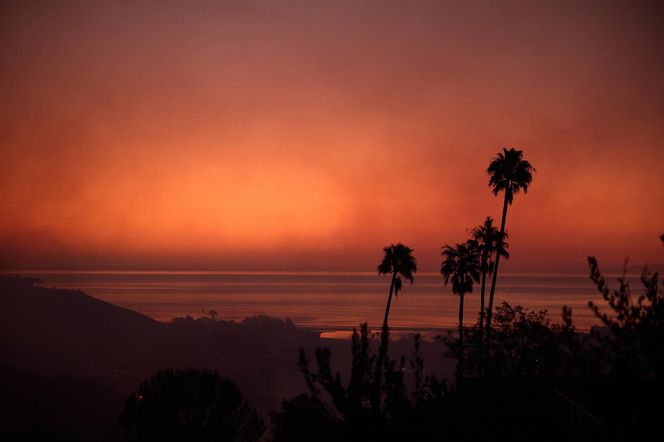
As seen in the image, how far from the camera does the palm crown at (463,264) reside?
51.2 metres

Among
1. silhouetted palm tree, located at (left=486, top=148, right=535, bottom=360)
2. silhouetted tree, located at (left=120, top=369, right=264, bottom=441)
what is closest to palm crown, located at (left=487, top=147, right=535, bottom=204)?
silhouetted palm tree, located at (left=486, top=148, right=535, bottom=360)

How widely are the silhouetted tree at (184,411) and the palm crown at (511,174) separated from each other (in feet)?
93.5

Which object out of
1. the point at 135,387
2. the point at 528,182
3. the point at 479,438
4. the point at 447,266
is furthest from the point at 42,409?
the point at 479,438

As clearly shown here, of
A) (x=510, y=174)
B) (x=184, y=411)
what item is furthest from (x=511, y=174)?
(x=184, y=411)

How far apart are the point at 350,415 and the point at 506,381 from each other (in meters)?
22.6

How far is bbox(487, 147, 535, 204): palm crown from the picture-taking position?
4744cm

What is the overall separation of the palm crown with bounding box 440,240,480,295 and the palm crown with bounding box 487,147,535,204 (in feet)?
19.7

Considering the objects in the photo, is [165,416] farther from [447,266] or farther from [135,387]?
[135,387]

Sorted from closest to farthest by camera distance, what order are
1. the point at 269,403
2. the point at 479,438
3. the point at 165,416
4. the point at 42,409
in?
the point at 479,438 < the point at 165,416 < the point at 42,409 < the point at 269,403

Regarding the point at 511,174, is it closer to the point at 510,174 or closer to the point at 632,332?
the point at 510,174

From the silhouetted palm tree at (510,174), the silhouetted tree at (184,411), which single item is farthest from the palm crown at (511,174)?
the silhouetted tree at (184,411)

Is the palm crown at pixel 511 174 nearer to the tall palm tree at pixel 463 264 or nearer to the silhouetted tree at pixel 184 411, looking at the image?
the tall palm tree at pixel 463 264

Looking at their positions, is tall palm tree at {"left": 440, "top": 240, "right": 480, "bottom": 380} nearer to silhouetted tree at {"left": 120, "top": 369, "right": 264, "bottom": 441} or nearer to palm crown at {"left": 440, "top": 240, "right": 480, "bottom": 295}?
palm crown at {"left": 440, "top": 240, "right": 480, "bottom": 295}

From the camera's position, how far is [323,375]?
12.1 meters
